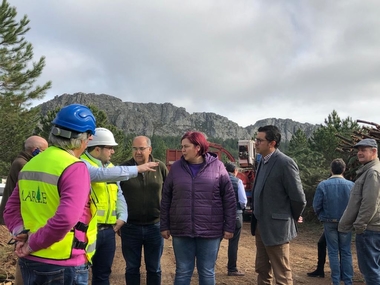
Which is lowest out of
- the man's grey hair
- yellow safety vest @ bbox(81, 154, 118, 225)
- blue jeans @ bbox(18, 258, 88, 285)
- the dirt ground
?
the dirt ground

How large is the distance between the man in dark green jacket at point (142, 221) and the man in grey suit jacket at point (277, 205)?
118cm

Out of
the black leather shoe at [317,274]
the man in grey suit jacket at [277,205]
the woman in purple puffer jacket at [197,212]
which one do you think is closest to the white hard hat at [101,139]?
the woman in purple puffer jacket at [197,212]

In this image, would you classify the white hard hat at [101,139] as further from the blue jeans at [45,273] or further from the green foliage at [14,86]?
the green foliage at [14,86]

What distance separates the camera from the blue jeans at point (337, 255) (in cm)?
555

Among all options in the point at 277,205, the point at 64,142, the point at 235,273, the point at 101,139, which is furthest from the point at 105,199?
the point at 235,273

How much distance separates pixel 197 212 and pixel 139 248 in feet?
3.53

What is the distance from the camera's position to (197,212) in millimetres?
3727

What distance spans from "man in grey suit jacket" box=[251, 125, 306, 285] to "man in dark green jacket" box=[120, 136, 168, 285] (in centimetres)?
118

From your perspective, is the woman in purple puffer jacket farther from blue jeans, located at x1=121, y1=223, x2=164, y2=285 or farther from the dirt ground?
the dirt ground

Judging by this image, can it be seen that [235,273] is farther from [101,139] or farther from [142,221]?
[101,139]

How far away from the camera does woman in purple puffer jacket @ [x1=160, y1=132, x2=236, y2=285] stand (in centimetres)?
374

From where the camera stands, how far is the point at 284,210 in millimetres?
3969

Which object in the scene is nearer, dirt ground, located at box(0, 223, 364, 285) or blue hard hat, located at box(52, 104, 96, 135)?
blue hard hat, located at box(52, 104, 96, 135)

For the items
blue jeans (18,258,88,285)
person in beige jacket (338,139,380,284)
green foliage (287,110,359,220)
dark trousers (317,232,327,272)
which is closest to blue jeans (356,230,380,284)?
person in beige jacket (338,139,380,284)
